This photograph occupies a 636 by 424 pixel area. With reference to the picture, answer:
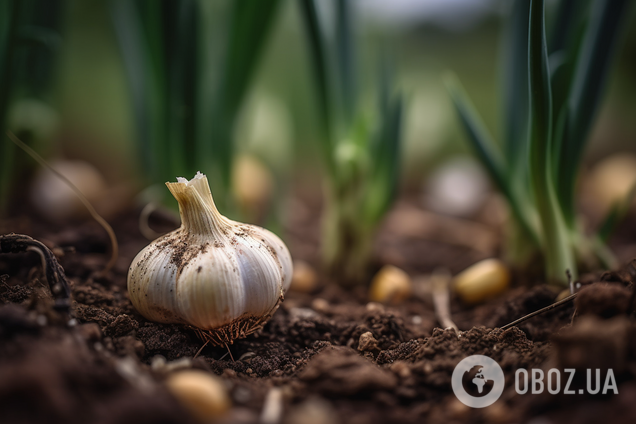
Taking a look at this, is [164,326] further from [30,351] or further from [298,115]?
[298,115]

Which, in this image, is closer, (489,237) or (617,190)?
(489,237)

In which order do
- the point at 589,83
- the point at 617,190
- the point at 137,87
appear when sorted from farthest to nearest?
the point at 617,190 → the point at 137,87 → the point at 589,83

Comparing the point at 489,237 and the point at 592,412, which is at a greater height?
the point at 489,237

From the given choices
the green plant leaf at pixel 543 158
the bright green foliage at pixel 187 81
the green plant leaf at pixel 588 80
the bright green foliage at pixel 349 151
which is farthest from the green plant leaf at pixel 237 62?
the green plant leaf at pixel 588 80

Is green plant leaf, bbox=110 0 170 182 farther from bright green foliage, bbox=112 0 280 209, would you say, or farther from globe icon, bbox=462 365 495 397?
globe icon, bbox=462 365 495 397

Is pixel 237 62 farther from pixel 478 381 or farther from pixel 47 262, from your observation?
pixel 478 381

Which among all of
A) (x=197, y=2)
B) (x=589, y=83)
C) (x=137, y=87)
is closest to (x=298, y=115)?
(x=137, y=87)

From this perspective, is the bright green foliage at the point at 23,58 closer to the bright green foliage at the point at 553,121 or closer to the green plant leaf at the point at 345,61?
the green plant leaf at the point at 345,61

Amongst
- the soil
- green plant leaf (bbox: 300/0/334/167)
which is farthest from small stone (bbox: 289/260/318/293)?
green plant leaf (bbox: 300/0/334/167)
